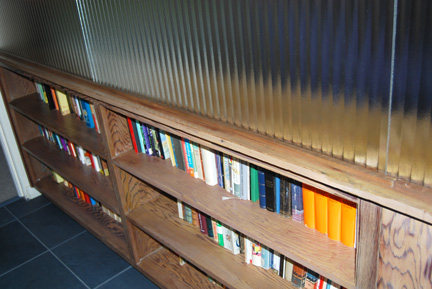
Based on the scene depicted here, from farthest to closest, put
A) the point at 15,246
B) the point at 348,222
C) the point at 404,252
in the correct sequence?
the point at 15,246 → the point at 348,222 → the point at 404,252

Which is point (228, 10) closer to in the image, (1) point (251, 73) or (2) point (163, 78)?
(1) point (251, 73)

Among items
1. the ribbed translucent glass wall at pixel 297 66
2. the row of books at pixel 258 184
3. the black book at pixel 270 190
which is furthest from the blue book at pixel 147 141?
the black book at pixel 270 190

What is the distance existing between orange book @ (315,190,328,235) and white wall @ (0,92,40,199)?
2333 mm

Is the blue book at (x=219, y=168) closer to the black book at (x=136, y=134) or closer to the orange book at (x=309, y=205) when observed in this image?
the orange book at (x=309, y=205)

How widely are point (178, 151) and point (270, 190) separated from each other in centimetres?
50

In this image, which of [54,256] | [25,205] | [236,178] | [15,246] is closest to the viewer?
[236,178]

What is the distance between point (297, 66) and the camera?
1089mm

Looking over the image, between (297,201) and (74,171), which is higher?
(297,201)

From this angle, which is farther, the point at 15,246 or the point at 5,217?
the point at 5,217

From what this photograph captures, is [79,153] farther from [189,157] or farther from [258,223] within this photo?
[258,223]

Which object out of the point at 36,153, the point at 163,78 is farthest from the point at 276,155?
the point at 36,153

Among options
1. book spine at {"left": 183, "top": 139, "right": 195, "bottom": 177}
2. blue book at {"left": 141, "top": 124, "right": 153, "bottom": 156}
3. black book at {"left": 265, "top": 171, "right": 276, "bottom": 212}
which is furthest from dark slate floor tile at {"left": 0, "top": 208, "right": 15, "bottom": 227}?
black book at {"left": 265, "top": 171, "right": 276, "bottom": 212}

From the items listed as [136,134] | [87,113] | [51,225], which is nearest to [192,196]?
[136,134]

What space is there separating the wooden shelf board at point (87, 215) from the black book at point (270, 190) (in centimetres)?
113
